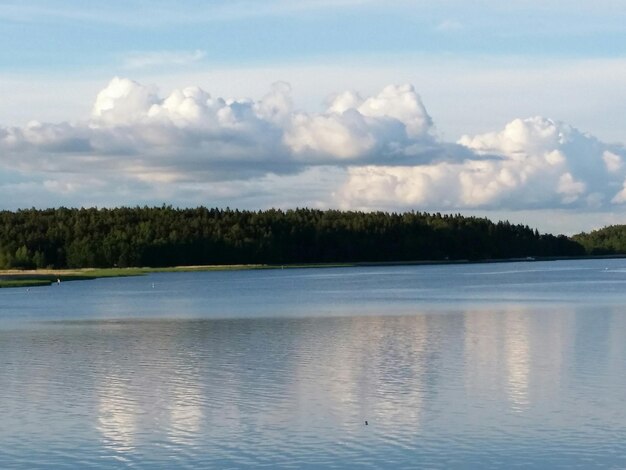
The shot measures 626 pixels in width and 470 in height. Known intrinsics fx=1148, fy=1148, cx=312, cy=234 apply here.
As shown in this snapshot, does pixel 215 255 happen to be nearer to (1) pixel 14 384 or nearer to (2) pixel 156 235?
(2) pixel 156 235

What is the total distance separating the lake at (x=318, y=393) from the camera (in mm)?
21781

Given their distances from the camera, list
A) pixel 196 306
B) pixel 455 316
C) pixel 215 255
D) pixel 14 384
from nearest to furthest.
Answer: pixel 14 384 < pixel 455 316 < pixel 196 306 < pixel 215 255

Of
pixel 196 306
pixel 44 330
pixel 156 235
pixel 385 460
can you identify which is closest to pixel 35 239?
pixel 156 235

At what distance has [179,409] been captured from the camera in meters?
26.7

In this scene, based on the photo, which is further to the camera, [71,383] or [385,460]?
[71,383]

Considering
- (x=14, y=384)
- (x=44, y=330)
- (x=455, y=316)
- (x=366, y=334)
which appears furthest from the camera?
(x=455, y=316)

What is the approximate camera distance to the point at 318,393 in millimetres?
28844

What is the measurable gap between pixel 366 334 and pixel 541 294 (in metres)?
38.9

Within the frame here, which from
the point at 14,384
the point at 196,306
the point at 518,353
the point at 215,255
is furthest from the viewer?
the point at 215,255

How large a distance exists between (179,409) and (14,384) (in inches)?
282

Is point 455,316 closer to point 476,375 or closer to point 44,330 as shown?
point 44,330

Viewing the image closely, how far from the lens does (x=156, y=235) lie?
19075 cm

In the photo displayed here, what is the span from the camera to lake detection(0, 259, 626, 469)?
2178 centimetres

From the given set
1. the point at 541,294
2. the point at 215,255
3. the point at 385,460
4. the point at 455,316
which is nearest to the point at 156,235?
the point at 215,255
